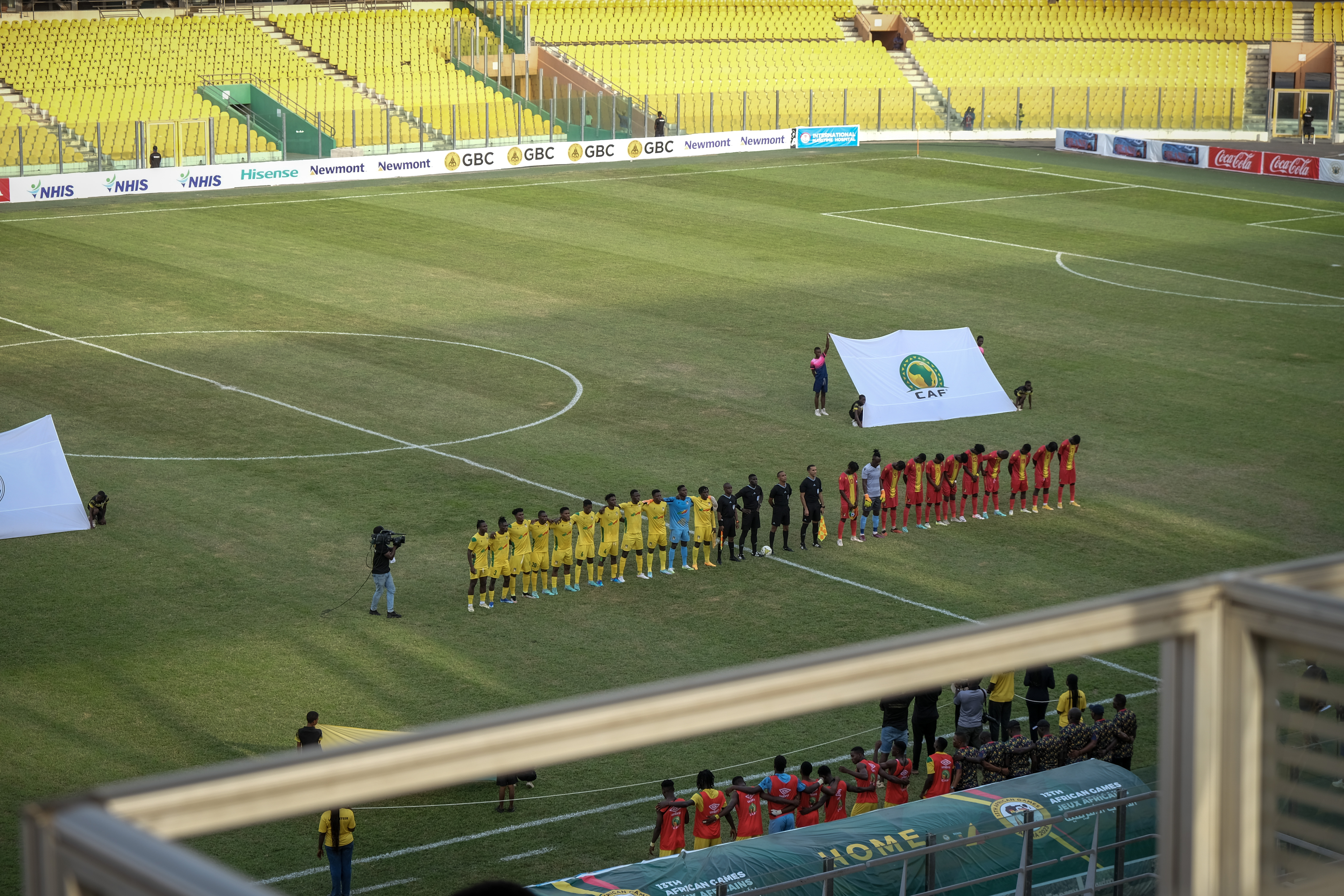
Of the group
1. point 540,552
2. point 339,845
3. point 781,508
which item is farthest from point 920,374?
point 339,845

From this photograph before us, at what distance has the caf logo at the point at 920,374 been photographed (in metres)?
28.5

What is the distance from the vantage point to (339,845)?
44.2 feet

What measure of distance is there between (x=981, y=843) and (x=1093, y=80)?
6512 centimetres

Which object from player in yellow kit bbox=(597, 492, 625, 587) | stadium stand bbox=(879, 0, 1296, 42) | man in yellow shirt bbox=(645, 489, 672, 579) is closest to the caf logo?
man in yellow shirt bbox=(645, 489, 672, 579)

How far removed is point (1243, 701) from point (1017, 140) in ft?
227

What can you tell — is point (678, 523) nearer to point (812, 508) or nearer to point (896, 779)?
point (812, 508)

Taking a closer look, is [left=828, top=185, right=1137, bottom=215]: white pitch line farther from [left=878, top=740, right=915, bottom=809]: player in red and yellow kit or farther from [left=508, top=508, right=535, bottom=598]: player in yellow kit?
[left=878, top=740, right=915, bottom=809]: player in red and yellow kit

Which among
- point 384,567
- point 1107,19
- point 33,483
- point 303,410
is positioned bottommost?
point 384,567

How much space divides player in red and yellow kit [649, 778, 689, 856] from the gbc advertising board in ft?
136

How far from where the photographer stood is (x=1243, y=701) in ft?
9.32

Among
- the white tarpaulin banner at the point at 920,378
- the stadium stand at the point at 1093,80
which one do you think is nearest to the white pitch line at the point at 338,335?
the white tarpaulin banner at the point at 920,378

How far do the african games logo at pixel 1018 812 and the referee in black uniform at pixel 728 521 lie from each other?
9.73m

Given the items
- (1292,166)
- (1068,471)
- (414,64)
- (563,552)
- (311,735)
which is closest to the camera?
(311,735)

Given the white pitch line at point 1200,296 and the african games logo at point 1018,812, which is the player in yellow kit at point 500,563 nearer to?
the african games logo at point 1018,812
